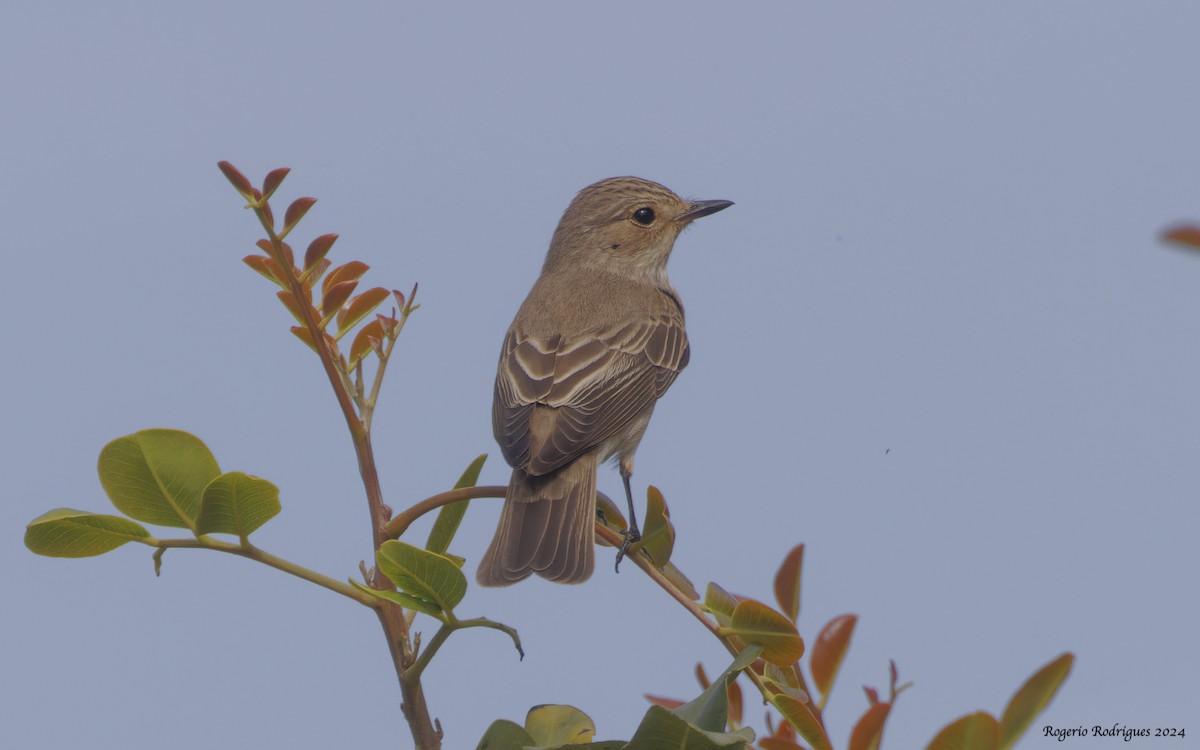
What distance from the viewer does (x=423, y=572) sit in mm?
2480

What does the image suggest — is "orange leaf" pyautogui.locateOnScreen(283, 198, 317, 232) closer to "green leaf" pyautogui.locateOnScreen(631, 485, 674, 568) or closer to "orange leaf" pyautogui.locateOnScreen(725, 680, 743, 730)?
"green leaf" pyautogui.locateOnScreen(631, 485, 674, 568)

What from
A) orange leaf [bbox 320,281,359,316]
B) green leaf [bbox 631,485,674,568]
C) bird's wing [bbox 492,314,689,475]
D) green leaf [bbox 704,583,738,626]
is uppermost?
bird's wing [bbox 492,314,689,475]

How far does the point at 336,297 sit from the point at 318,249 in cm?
13

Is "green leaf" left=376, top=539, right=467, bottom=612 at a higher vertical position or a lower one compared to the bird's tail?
lower

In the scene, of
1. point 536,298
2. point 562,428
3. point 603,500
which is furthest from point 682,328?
point 603,500

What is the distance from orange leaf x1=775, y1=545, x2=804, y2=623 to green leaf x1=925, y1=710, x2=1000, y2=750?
22.7 inches

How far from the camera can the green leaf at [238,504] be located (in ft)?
8.67

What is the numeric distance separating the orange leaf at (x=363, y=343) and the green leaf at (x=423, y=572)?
31.4 inches

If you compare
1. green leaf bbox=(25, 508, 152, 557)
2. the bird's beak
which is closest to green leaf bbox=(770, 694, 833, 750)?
green leaf bbox=(25, 508, 152, 557)

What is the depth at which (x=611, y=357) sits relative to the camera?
6703 mm

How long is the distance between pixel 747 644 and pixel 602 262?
586 cm

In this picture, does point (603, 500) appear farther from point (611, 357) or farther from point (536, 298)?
point (536, 298)

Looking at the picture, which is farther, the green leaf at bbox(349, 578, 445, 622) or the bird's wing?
the bird's wing

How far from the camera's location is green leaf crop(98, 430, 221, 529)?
2.71 m
